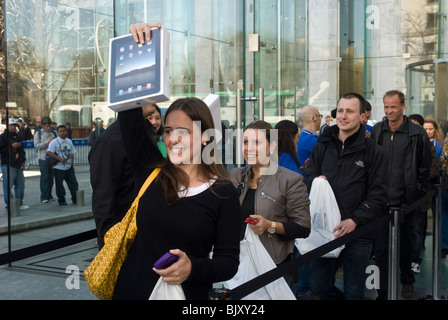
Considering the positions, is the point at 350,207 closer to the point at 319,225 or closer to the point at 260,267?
the point at 319,225

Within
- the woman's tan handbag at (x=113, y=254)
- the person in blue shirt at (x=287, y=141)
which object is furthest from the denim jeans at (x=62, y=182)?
the woman's tan handbag at (x=113, y=254)

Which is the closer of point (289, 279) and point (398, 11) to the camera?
point (289, 279)

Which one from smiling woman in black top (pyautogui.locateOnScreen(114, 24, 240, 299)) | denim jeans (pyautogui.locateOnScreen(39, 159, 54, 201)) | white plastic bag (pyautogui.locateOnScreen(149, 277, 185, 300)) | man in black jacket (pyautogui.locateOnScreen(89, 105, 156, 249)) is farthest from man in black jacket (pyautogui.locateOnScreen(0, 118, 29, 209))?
white plastic bag (pyautogui.locateOnScreen(149, 277, 185, 300))

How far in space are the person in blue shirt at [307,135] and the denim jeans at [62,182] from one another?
2568 millimetres

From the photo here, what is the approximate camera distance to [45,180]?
22.0 ft

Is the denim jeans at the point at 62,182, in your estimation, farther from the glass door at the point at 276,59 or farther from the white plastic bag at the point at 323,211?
the white plastic bag at the point at 323,211

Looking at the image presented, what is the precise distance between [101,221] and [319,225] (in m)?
1.56

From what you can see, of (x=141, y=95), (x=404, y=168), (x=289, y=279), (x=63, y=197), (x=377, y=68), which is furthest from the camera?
(x=377, y=68)

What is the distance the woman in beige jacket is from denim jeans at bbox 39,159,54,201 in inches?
137

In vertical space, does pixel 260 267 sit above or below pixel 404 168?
below

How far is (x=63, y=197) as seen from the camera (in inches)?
264

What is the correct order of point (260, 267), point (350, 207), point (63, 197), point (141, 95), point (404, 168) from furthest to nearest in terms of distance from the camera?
1. point (63, 197)
2. point (404, 168)
3. point (350, 207)
4. point (260, 267)
5. point (141, 95)

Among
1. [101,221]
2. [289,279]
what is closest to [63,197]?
[101,221]
